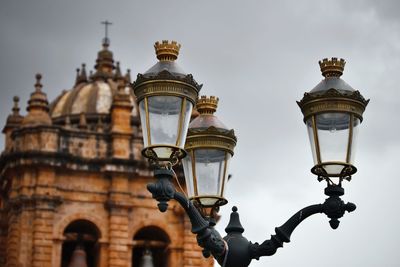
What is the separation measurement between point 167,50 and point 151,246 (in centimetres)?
2926

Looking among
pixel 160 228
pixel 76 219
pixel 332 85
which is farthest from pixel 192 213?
pixel 160 228

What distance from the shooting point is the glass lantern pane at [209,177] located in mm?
11555

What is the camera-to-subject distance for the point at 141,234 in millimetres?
40781

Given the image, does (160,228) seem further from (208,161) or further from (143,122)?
(143,122)

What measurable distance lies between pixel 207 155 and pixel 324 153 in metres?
1.30

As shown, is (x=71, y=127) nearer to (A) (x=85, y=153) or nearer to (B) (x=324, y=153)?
(A) (x=85, y=153)

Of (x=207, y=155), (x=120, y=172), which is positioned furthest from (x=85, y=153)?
(x=207, y=155)

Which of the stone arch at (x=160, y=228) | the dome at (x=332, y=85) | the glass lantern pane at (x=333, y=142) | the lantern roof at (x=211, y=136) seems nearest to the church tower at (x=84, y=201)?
the stone arch at (x=160, y=228)

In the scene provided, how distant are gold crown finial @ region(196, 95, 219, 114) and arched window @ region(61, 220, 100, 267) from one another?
26645 mm

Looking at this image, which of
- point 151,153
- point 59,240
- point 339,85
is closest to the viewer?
point 151,153

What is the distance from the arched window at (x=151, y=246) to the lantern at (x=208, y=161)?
27.8 metres

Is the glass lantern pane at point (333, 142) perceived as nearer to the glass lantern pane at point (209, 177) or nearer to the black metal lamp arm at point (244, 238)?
the black metal lamp arm at point (244, 238)

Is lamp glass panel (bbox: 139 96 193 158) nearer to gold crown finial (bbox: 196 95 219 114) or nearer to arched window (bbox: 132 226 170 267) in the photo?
gold crown finial (bbox: 196 95 219 114)

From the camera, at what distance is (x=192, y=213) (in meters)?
10.7
